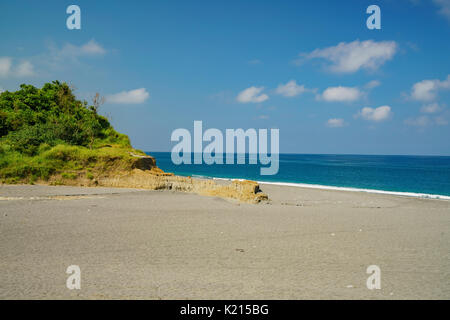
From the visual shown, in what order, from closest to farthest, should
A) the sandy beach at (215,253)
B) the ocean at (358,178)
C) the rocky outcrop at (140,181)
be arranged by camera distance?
the sandy beach at (215,253) → the rocky outcrop at (140,181) → the ocean at (358,178)

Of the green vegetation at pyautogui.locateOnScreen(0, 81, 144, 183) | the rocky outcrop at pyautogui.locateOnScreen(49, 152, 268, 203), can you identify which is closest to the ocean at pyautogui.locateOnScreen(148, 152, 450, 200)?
the rocky outcrop at pyautogui.locateOnScreen(49, 152, 268, 203)

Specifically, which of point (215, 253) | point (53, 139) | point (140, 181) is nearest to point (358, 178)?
point (140, 181)

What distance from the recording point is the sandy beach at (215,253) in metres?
4.55

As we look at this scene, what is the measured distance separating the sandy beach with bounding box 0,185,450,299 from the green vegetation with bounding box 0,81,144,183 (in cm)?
691

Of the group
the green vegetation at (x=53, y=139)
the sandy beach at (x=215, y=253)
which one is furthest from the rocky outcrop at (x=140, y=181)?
the sandy beach at (x=215, y=253)

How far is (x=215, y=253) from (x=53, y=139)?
20.1 m

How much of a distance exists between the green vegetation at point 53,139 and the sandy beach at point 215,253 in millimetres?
6912

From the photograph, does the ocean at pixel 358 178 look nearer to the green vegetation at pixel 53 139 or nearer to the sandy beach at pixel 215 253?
the sandy beach at pixel 215 253

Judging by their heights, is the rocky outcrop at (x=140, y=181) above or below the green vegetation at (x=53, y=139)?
below

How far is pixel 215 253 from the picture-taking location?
6.44m

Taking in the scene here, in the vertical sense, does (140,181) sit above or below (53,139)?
below

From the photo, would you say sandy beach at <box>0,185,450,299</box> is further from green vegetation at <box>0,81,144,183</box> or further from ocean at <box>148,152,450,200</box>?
ocean at <box>148,152,450,200</box>

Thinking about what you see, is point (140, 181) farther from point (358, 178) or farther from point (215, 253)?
point (358, 178)

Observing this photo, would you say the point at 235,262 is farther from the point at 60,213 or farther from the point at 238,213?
the point at 60,213
